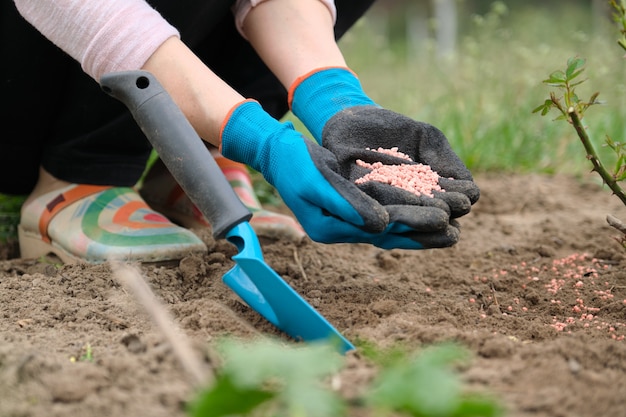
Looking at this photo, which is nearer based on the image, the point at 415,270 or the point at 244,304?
the point at 244,304

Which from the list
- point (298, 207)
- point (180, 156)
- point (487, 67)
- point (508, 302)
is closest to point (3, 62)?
point (180, 156)

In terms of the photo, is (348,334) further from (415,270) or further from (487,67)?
(487,67)

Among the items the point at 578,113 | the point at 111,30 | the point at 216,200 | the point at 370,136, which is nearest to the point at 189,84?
the point at 111,30

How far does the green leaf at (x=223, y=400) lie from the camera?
Answer: 732 mm

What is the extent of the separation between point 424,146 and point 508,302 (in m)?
0.41

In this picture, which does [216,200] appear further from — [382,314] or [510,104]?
Result: [510,104]

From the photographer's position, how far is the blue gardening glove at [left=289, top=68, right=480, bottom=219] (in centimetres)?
146

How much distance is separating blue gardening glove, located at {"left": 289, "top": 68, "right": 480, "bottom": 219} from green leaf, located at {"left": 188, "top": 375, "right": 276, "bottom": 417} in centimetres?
76

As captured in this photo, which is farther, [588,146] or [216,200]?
[588,146]

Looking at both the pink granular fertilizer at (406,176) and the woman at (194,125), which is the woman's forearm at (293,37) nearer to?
the woman at (194,125)

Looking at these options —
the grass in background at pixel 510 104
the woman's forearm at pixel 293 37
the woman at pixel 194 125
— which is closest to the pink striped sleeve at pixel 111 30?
the woman at pixel 194 125

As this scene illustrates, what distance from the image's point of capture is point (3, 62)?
1.85 meters

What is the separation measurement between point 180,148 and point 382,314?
0.53 metres

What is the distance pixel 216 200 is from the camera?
1335mm
